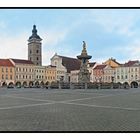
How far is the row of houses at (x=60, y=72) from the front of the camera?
94.2 m

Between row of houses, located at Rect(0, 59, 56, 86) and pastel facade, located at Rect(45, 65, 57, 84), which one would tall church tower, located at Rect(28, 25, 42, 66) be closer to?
row of houses, located at Rect(0, 59, 56, 86)

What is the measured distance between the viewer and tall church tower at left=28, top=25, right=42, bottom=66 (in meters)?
109

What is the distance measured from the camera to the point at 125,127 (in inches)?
311

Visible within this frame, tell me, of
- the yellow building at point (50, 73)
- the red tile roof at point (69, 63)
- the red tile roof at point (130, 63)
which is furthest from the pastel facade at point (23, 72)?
the red tile roof at point (130, 63)

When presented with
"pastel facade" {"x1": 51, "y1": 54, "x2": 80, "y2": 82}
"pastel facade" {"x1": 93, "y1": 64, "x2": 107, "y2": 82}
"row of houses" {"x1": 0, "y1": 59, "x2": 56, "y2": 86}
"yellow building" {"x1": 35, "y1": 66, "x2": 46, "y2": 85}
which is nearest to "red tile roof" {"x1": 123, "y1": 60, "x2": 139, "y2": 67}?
"pastel facade" {"x1": 93, "y1": 64, "x2": 107, "y2": 82}

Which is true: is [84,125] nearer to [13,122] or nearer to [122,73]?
[13,122]

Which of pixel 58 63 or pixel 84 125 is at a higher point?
pixel 58 63

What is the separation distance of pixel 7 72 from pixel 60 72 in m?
22.3

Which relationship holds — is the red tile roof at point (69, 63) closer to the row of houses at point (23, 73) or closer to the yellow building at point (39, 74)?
the row of houses at point (23, 73)

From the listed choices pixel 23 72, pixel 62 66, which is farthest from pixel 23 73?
pixel 62 66

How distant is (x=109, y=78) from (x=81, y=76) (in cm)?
5252

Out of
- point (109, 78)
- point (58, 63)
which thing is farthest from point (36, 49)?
point (109, 78)

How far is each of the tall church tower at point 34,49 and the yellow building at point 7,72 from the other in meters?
14.6
